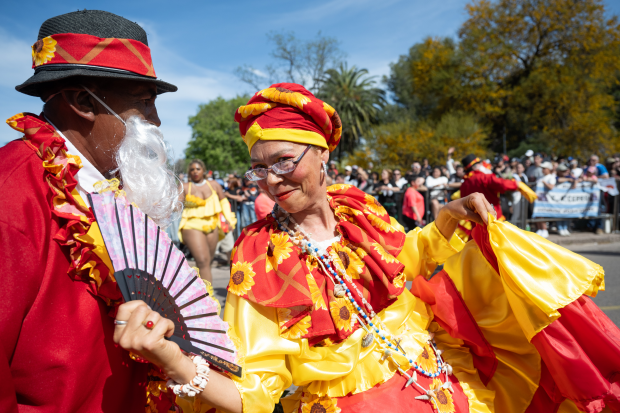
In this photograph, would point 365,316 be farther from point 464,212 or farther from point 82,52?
point 82,52

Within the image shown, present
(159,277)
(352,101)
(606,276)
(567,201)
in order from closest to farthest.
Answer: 1. (159,277)
2. (606,276)
3. (567,201)
4. (352,101)

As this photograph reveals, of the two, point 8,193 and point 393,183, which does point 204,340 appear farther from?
point 393,183

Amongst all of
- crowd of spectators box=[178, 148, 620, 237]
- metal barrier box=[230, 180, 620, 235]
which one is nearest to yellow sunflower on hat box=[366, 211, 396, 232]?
crowd of spectators box=[178, 148, 620, 237]

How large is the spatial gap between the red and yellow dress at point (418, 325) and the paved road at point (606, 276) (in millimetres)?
3506

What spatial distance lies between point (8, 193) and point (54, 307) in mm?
351

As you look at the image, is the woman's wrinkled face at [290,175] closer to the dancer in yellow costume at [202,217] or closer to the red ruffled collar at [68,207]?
the red ruffled collar at [68,207]

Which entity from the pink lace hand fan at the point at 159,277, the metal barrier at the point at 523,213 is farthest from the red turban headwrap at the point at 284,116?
the metal barrier at the point at 523,213

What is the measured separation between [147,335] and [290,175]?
90 centimetres

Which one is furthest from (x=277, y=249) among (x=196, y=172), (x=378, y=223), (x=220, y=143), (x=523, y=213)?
(x=220, y=143)

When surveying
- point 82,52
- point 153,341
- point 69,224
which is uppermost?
point 82,52

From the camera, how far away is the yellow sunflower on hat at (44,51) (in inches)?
50.4

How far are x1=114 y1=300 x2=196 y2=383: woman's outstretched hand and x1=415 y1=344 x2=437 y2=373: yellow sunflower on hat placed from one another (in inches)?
44.7

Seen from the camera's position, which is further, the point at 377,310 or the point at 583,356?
the point at 377,310

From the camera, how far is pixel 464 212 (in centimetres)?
196
